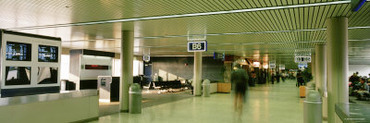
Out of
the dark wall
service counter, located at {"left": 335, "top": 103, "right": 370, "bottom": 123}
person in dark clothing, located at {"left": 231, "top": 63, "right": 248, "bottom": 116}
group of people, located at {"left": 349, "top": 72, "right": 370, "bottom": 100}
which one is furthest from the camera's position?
the dark wall

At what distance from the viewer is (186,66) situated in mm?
27922

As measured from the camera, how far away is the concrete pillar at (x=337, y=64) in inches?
289

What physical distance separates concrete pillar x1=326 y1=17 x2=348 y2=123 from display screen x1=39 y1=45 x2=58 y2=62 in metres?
8.20

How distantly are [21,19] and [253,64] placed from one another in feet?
84.0

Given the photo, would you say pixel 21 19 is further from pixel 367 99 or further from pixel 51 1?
pixel 367 99

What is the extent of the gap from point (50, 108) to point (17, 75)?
1.64 m

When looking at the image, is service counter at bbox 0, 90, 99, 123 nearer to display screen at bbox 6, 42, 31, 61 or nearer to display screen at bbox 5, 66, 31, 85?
display screen at bbox 5, 66, 31, 85

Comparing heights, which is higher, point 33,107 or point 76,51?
point 76,51

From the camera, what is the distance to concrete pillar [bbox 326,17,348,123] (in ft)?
24.1

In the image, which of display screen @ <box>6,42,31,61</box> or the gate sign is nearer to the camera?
display screen @ <box>6,42,31,61</box>

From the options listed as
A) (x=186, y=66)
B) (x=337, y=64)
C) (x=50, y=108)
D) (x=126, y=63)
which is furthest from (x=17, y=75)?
(x=186, y=66)

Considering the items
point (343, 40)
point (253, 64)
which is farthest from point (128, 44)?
point (253, 64)

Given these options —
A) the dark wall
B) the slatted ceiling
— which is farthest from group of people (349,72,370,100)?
the dark wall

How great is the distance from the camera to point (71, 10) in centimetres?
689
